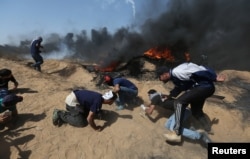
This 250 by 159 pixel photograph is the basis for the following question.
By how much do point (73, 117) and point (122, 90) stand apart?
62.4 inches

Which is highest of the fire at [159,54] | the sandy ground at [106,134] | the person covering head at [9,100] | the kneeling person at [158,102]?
the fire at [159,54]

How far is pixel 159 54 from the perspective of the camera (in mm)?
15844

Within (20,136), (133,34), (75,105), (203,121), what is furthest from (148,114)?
(133,34)

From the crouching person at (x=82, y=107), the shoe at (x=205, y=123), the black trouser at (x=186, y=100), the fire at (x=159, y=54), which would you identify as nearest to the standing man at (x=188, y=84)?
the black trouser at (x=186, y=100)

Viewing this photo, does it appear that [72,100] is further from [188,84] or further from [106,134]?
[188,84]

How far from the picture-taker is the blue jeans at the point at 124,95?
7672mm

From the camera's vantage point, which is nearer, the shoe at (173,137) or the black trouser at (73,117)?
the shoe at (173,137)

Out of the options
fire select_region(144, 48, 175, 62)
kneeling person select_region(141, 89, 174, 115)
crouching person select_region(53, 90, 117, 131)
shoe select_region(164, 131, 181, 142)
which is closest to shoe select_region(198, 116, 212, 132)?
kneeling person select_region(141, 89, 174, 115)

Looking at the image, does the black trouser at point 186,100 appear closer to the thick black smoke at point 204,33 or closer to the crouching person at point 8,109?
the crouching person at point 8,109

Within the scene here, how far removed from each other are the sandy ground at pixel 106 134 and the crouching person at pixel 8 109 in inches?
6.5

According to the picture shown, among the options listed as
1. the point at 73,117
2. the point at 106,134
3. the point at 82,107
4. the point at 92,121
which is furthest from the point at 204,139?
the point at 73,117

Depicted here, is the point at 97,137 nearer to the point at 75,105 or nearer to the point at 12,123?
the point at 75,105

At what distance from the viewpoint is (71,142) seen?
20.5ft

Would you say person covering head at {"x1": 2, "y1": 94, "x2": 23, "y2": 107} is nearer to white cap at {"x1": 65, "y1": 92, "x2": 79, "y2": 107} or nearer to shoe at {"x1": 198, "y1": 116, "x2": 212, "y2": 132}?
white cap at {"x1": 65, "y1": 92, "x2": 79, "y2": 107}
